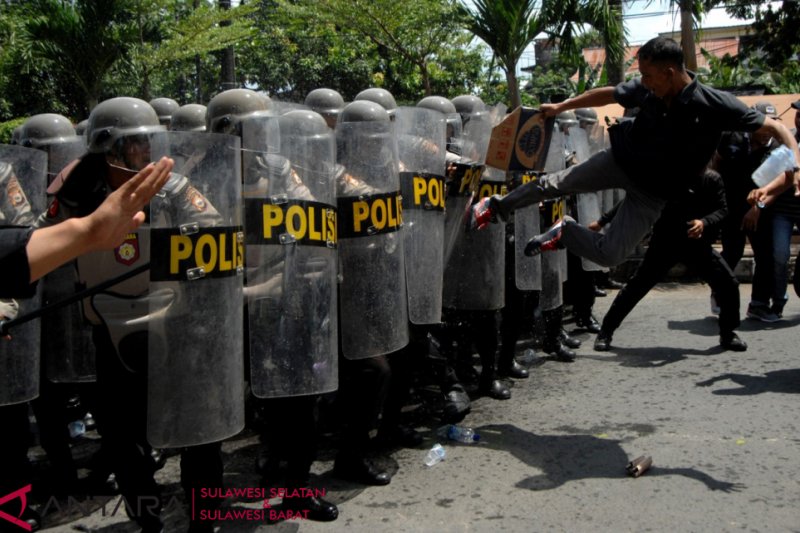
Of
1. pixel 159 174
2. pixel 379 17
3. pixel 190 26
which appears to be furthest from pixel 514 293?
pixel 190 26

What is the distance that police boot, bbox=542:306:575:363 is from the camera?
20.3 feet

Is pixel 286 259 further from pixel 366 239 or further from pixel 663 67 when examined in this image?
pixel 663 67

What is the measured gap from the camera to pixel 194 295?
115 inches

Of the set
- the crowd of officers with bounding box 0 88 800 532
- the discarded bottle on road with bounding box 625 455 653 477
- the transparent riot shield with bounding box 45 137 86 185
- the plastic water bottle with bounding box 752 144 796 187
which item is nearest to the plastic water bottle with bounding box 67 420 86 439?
the crowd of officers with bounding box 0 88 800 532

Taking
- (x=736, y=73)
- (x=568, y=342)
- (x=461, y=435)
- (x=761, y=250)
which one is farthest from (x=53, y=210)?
(x=736, y=73)

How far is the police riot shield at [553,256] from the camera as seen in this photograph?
5645 millimetres

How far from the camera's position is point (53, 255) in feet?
6.25

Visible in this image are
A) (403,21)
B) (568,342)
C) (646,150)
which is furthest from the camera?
(403,21)

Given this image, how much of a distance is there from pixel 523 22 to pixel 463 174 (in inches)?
252

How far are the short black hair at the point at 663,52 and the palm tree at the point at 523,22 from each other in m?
6.28

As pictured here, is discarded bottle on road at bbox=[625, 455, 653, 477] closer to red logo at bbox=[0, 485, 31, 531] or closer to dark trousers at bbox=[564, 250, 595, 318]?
red logo at bbox=[0, 485, 31, 531]

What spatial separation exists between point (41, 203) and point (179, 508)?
164 centimetres

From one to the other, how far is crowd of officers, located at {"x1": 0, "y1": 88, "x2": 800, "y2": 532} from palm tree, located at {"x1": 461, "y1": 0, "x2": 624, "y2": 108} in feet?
18.6

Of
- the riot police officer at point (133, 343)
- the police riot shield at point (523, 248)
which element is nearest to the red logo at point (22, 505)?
the riot police officer at point (133, 343)
